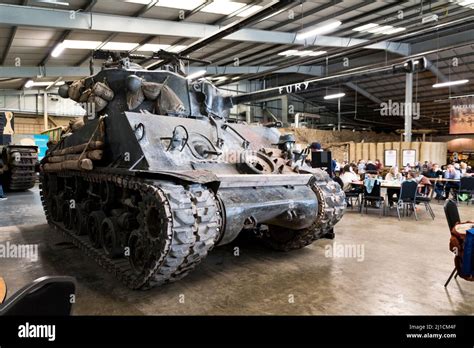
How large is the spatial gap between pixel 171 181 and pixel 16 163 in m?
11.6

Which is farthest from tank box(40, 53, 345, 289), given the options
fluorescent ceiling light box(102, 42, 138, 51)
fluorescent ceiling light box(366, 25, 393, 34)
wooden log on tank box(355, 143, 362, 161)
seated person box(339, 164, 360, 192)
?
wooden log on tank box(355, 143, 362, 161)

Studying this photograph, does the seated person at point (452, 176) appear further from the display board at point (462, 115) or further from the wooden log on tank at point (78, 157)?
the wooden log on tank at point (78, 157)

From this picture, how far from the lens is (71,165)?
591cm

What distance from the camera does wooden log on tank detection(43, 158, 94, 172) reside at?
5.24 metres

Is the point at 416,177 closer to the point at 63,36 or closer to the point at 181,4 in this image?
the point at 181,4

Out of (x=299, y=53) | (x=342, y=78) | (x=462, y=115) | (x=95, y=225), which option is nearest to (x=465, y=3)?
(x=462, y=115)

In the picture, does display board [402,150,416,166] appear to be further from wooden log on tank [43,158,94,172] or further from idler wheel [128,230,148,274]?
idler wheel [128,230,148,274]

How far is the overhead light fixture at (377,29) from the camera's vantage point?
50.7ft

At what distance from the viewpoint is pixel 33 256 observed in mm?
6145

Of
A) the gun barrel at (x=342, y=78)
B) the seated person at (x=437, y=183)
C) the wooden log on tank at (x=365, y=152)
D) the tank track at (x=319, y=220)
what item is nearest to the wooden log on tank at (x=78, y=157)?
the gun barrel at (x=342, y=78)

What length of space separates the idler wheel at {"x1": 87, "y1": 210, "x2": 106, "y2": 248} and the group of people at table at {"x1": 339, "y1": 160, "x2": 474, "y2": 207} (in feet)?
25.2

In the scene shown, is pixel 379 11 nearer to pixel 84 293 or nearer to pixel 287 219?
pixel 287 219

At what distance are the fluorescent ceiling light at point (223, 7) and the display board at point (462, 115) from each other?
12.8m
